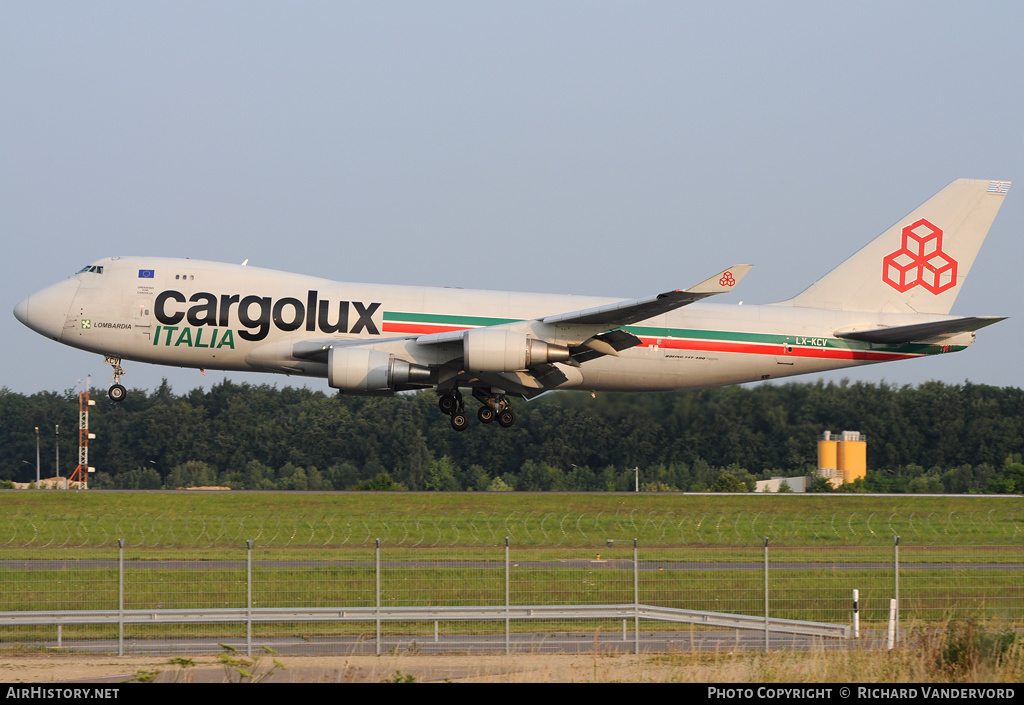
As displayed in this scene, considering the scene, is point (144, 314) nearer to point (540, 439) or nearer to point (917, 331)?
point (917, 331)

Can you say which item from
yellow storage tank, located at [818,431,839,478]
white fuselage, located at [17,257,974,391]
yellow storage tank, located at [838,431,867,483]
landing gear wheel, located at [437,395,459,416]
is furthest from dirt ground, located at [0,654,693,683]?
yellow storage tank, located at [838,431,867,483]

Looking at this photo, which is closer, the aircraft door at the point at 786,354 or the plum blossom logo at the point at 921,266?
the aircraft door at the point at 786,354

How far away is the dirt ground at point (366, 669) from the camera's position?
13820mm

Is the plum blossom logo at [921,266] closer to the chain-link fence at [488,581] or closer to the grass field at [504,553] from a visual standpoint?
the grass field at [504,553]

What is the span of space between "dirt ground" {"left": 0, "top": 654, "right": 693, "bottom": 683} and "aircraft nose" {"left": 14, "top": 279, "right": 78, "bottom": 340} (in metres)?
17.5

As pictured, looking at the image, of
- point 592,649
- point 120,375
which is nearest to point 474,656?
point 592,649

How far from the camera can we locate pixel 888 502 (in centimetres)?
3625

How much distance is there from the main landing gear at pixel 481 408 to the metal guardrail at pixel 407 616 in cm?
1461

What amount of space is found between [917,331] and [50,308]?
25480 millimetres

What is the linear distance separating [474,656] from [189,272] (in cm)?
1872

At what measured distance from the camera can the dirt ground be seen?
1382cm

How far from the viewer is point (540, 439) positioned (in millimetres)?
56844

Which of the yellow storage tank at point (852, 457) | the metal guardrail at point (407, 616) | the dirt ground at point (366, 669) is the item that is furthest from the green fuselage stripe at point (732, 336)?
the yellow storage tank at point (852, 457)

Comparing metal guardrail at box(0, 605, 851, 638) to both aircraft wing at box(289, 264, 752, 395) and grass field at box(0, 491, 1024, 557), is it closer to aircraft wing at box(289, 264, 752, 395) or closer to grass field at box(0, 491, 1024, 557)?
grass field at box(0, 491, 1024, 557)
